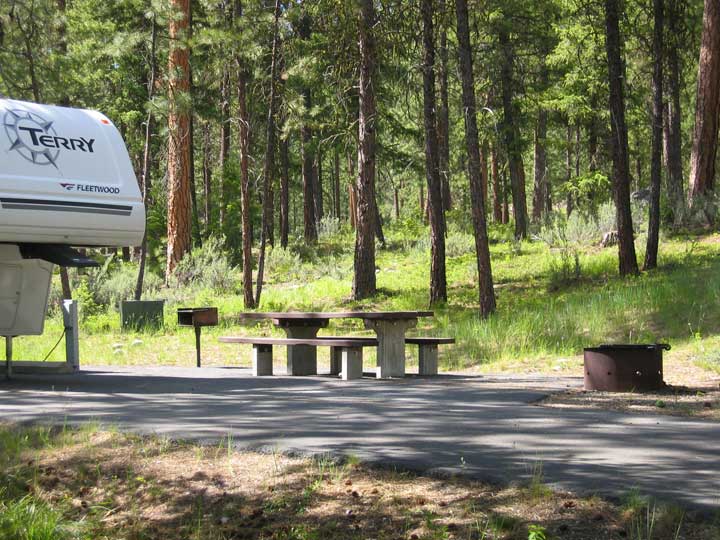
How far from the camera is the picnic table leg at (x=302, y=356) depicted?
1152 cm

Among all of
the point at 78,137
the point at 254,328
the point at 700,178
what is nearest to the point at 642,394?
the point at 78,137

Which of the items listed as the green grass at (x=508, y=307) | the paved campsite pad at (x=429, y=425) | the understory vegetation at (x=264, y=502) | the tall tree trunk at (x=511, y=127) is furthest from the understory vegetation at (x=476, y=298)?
the understory vegetation at (x=264, y=502)

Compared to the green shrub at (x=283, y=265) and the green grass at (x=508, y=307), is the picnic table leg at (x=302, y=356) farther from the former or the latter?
the green shrub at (x=283, y=265)

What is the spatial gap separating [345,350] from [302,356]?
1255mm

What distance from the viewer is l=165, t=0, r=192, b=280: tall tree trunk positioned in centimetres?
2105

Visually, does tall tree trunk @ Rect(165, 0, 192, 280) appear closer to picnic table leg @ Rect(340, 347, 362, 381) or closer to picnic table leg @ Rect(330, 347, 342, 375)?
picnic table leg @ Rect(330, 347, 342, 375)

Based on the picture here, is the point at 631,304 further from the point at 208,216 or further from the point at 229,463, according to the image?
the point at 208,216

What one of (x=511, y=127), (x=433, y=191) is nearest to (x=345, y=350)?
(x=433, y=191)

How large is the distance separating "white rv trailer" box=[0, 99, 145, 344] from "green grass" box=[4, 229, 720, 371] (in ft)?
12.4

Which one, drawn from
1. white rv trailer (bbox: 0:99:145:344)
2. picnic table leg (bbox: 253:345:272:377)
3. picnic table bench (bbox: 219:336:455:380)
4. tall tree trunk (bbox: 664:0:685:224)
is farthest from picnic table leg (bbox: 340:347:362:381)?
tall tree trunk (bbox: 664:0:685:224)

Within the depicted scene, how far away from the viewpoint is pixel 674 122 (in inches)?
1146

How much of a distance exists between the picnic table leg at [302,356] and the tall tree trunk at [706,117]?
12.1 metres

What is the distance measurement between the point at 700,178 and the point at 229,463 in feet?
58.5

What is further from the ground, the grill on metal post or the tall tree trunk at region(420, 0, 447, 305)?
the tall tree trunk at region(420, 0, 447, 305)
